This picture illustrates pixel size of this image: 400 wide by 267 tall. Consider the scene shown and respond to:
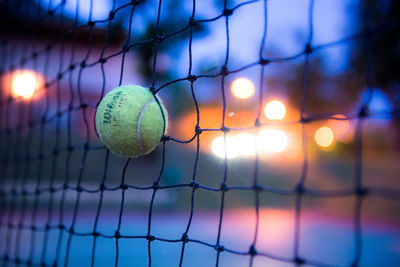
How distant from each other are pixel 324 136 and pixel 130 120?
8.80 meters

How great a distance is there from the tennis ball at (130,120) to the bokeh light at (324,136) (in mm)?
8423


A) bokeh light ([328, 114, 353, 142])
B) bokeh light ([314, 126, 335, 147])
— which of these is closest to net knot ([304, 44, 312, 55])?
bokeh light ([328, 114, 353, 142])

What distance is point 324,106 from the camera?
29.3 feet

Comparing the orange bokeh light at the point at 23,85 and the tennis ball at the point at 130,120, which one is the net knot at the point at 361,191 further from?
the orange bokeh light at the point at 23,85

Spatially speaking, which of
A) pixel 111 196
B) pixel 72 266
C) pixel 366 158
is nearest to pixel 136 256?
pixel 72 266

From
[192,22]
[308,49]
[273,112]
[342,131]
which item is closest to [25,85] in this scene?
[192,22]

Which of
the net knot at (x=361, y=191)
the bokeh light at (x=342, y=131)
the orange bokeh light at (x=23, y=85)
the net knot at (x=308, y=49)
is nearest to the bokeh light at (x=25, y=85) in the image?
the orange bokeh light at (x=23, y=85)

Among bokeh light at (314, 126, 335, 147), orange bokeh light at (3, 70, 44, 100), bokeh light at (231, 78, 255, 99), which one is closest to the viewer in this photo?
orange bokeh light at (3, 70, 44, 100)

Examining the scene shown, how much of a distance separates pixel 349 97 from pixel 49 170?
6537 millimetres

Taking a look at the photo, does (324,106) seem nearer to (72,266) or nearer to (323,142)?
(323,142)

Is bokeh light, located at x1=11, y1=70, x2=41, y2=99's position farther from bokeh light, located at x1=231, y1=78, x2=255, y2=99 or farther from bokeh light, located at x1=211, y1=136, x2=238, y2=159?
bokeh light, located at x1=231, y1=78, x2=255, y2=99

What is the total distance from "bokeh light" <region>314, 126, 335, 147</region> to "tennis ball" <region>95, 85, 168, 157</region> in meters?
8.42

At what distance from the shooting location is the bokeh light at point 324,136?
9055 millimetres

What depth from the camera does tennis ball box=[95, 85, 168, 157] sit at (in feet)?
3.40
